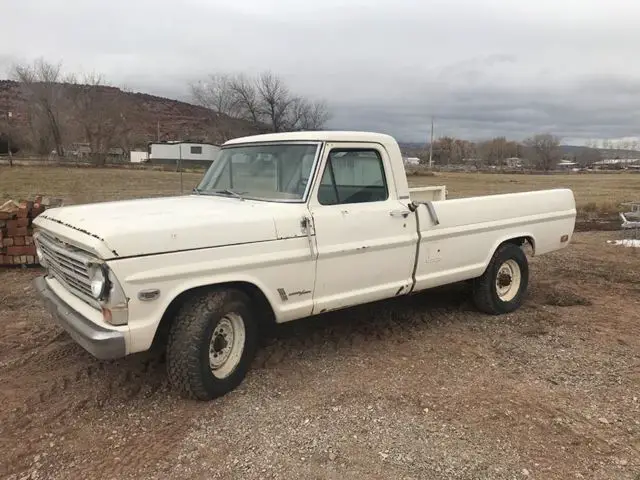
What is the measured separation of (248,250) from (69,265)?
1265 mm

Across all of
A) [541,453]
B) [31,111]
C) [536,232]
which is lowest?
[541,453]

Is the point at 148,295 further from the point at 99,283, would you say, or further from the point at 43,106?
the point at 43,106

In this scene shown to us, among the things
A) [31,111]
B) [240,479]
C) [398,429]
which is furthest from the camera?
[31,111]

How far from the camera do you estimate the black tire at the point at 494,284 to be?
6113 millimetres

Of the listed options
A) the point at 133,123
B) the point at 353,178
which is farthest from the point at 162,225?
the point at 133,123

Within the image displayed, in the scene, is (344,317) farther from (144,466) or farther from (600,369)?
(144,466)

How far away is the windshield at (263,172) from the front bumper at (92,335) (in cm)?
166

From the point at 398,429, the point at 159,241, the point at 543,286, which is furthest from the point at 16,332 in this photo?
the point at 543,286

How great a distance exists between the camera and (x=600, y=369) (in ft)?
15.8

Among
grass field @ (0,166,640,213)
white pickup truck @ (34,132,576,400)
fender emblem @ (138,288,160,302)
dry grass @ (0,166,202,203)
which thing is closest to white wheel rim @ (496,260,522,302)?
white pickup truck @ (34,132,576,400)

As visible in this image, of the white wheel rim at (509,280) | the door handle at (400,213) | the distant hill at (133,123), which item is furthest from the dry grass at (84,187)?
the distant hill at (133,123)

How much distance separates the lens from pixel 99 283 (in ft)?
11.5

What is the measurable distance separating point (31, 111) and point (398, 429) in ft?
291

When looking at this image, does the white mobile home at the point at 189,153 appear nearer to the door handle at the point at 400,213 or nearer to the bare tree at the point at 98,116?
the bare tree at the point at 98,116
